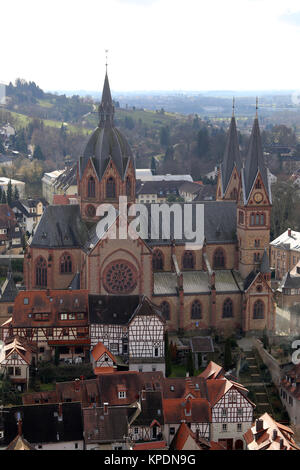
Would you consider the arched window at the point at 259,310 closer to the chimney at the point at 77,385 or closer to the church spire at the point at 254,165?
the church spire at the point at 254,165

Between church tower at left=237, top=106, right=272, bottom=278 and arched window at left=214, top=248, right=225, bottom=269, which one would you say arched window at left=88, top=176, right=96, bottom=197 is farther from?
church tower at left=237, top=106, right=272, bottom=278

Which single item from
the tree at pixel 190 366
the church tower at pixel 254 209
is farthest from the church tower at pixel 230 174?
the tree at pixel 190 366

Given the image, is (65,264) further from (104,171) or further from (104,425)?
(104,425)

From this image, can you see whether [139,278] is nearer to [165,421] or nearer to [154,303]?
[154,303]

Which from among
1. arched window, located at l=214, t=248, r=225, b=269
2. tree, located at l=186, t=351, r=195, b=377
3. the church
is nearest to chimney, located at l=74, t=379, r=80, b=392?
tree, located at l=186, t=351, r=195, b=377

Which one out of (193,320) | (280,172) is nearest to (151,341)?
(193,320)

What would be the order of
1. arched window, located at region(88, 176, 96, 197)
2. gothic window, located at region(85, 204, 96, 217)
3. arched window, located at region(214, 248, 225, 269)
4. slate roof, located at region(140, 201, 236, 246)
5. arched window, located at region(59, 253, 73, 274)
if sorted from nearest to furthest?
arched window, located at region(59, 253, 73, 274) < arched window, located at region(88, 176, 96, 197) < gothic window, located at region(85, 204, 96, 217) < slate roof, located at region(140, 201, 236, 246) < arched window, located at region(214, 248, 225, 269)
